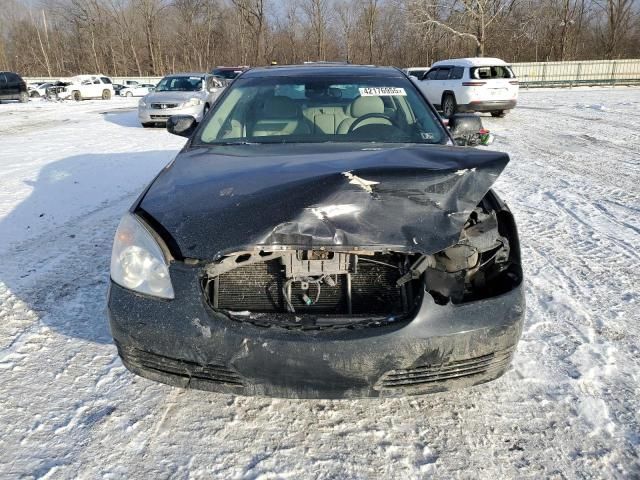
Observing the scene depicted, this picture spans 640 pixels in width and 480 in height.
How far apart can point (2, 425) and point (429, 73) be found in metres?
16.3

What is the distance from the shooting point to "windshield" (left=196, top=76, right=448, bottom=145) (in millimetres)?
3098

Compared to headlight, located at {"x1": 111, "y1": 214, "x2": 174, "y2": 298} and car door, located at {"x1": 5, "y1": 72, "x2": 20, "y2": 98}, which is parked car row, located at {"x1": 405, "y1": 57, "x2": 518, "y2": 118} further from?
car door, located at {"x1": 5, "y1": 72, "x2": 20, "y2": 98}

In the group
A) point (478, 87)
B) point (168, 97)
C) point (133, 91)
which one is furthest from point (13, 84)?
point (478, 87)

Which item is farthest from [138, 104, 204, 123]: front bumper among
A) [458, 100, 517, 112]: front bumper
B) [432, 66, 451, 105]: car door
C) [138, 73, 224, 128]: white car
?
[458, 100, 517, 112]: front bumper

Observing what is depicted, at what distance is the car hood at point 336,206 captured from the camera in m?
1.92

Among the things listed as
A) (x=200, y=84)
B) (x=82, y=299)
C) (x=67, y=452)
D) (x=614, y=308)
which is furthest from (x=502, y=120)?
(x=67, y=452)

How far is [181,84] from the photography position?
14609mm

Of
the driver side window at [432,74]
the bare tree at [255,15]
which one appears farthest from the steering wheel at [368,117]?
the bare tree at [255,15]

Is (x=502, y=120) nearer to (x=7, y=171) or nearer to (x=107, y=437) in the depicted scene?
(x=7, y=171)

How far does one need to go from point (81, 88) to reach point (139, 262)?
27957 mm

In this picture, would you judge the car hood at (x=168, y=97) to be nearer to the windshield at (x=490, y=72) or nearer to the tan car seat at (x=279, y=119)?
the windshield at (x=490, y=72)

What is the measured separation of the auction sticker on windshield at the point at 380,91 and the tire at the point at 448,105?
11595mm

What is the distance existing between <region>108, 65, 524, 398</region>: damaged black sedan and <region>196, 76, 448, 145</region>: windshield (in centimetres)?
81

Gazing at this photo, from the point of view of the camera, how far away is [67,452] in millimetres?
1918
